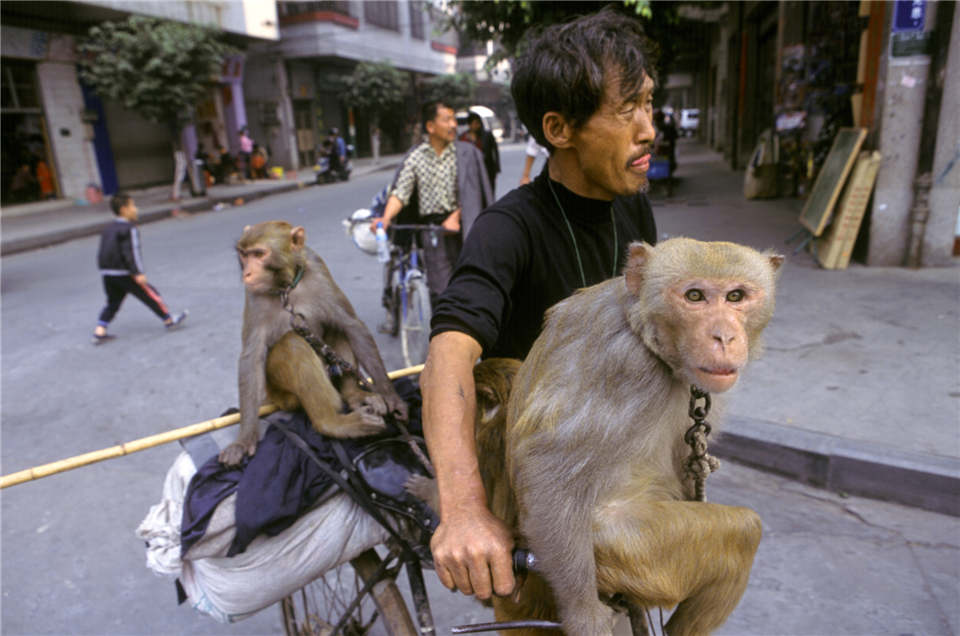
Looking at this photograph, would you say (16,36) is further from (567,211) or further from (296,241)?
(567,211)

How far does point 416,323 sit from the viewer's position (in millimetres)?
5137

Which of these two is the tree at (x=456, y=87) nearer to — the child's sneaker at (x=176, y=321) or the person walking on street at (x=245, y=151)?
the person walking on street at (x=245, y=151)

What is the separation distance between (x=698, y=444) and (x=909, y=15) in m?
6.27

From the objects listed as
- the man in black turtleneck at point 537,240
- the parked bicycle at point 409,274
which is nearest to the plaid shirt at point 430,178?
the parked bicycle at point 409,274

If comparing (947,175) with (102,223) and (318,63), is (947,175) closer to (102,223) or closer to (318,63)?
(102,223)

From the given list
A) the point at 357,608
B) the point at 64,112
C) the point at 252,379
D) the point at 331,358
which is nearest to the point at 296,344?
the point at 252,379

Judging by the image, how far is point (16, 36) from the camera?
52.5ft

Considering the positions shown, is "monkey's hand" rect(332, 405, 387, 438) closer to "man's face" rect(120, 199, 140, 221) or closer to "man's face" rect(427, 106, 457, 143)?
"man's face" rect(427, 106, 457, 143)

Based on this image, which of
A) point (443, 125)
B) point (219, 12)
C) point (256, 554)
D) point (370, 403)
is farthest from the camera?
point (219, 12)

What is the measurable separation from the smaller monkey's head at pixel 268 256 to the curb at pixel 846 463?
8.62ft

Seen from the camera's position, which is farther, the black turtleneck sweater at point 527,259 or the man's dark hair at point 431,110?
the man's dark hair at point 431,110

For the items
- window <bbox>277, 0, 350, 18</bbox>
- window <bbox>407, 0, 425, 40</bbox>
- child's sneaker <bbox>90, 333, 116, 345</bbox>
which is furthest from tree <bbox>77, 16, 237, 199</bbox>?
window <bbox>407, 0, 425, 40</bbox>

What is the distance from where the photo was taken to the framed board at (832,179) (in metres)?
6.35

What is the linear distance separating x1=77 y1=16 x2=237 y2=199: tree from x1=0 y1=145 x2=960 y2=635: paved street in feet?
33.7
